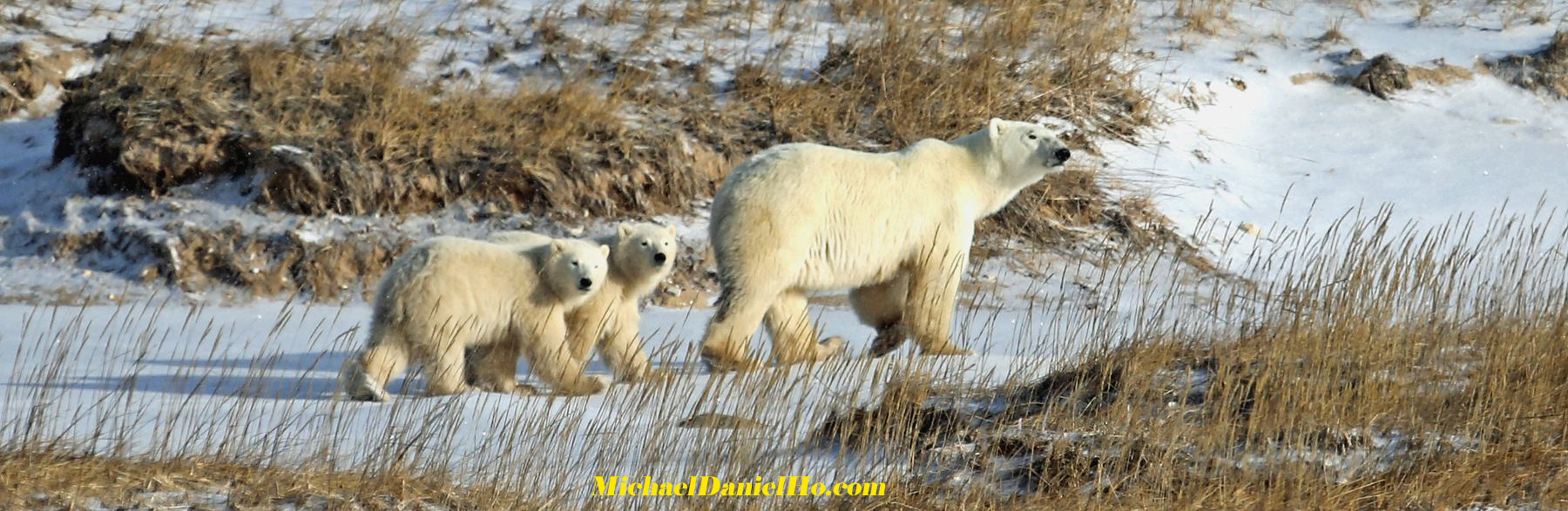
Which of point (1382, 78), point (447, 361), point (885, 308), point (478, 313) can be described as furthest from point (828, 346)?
point (1382, 78)

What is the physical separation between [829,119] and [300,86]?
3.75 meters

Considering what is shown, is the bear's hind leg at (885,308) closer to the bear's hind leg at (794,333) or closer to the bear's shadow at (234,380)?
the bear's hind leg at (794,333)

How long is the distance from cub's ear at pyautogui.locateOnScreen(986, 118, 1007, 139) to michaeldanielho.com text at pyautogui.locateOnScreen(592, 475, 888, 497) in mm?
2867

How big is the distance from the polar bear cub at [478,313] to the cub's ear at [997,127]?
201cm

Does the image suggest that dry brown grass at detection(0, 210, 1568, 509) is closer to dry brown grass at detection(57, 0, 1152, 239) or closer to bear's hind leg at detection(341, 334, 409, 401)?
bear's hind leg at detection(341, 334, 409, 401)

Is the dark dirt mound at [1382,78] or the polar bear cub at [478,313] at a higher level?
the polar bear cub at [478,313]

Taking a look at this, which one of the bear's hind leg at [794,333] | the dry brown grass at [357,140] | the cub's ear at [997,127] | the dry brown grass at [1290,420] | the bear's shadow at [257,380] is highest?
the cub's ear at [997,127]

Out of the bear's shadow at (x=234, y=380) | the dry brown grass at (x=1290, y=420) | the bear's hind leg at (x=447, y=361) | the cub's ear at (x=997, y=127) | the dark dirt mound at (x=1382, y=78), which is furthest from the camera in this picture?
the dark dirt mound at (x=1382, y=78)

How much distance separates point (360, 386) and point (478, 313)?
1.77ft

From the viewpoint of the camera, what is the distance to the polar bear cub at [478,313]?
6.16m

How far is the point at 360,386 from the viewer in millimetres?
6047

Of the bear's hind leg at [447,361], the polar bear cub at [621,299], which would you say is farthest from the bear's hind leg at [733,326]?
the bear's hind leg at [447,361]

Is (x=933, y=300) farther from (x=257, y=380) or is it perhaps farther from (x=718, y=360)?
(x=257, y=380)

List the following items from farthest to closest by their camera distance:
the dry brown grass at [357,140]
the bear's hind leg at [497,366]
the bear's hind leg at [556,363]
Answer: the dry brown grass at [357,140] → the bear's hind leg at [497,366] → the bear's hind leg at [556,363]
